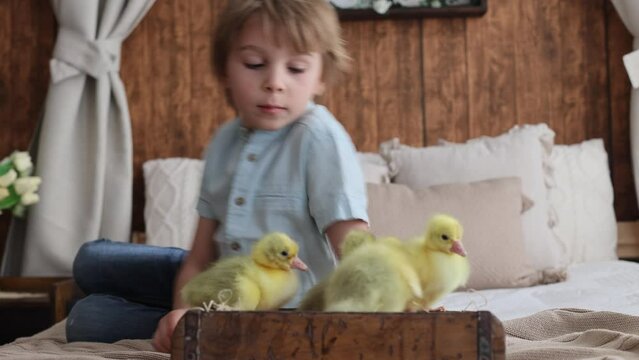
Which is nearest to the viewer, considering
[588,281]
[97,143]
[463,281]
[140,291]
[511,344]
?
[463,281]

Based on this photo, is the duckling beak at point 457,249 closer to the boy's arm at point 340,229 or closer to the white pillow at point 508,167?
the boy's arm at point 340,229

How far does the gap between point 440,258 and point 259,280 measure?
21 cm

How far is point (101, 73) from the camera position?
3287 millimetres

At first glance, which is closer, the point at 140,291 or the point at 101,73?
the point at 140,291

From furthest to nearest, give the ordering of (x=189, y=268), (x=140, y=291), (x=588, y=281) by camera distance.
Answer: (x=588, y=281) < (x=140, y=291) < (x=189, y=268)

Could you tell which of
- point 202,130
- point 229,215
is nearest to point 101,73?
point 202,130

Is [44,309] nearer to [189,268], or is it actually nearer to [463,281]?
[189,268]

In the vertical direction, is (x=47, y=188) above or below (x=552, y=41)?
below

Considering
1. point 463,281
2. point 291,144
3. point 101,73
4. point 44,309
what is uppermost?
point 101,73

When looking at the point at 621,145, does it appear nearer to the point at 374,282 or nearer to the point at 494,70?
the point at 494,70

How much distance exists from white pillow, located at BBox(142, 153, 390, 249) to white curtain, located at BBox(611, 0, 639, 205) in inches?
31.6

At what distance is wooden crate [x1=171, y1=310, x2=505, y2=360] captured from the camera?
1.01 meters

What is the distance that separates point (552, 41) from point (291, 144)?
2.06 m

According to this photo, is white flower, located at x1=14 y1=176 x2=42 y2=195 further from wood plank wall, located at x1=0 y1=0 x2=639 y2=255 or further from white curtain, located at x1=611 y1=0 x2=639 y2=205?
white curtain, located at x1=611 y1=0 x2=639 y2=205
